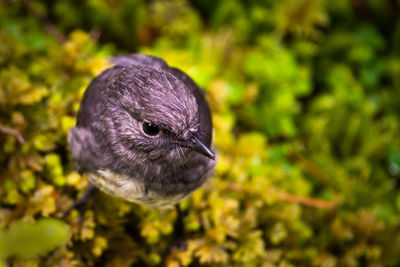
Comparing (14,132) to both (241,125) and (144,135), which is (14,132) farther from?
(241,125)

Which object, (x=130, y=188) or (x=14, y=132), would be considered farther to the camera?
(x=14, y=132)

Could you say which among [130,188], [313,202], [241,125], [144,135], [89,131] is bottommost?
[130,188]

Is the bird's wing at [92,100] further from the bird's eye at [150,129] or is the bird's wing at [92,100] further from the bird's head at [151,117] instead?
the bird's eye at [150,129]

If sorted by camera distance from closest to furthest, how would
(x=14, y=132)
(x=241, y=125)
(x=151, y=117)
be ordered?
(x=151, y=117) → (x=14, y=132) → (x=241, y=125)

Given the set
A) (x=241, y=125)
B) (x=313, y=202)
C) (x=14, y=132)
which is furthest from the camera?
(x=241, y=125)

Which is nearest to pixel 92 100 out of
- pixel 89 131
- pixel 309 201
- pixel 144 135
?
pixel 89 131

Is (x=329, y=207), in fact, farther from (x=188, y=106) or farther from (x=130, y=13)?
(x=130, y=13)

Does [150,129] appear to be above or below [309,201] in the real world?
below
